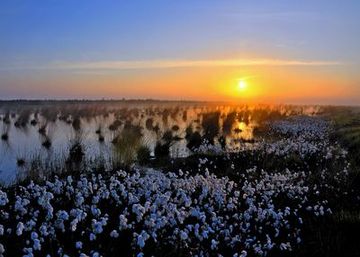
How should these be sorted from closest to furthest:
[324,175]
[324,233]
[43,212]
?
1. [43,212]
2. [324,233]
3. [324,175]

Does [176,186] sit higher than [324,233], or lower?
higher

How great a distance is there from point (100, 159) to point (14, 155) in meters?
7.23

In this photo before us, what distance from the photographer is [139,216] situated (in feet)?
21.3

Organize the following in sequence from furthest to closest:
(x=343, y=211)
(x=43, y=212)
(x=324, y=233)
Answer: (x=343, y=211), (x=324, y=233), (x=43, y=212)

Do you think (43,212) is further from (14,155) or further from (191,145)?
(191,145)

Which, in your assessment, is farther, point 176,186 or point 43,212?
point 176,186

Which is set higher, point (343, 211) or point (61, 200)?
point (61, 200)

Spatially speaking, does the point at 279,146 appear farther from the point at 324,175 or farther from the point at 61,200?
the point at 61,200

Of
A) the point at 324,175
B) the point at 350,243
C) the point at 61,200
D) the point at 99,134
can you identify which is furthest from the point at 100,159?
the point at 99,134

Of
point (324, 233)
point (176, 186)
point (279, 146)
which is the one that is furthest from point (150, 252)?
point (279, 146)

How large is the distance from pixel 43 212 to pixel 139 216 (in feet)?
5.47

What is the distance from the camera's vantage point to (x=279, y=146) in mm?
20672

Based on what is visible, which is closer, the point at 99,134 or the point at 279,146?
the point at 279,146

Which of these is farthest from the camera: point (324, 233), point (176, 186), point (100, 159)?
point (100, 159)
